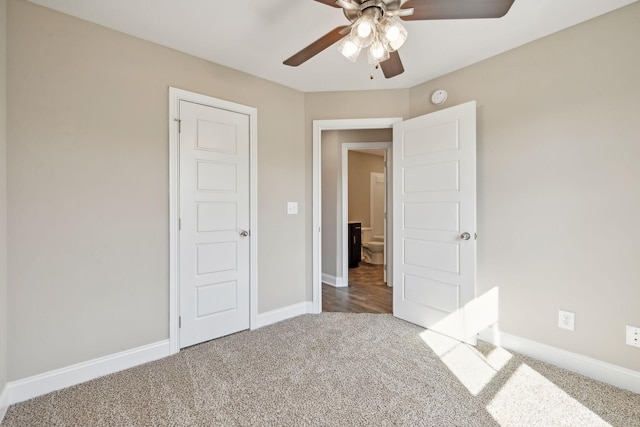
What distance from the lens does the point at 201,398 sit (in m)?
1.79

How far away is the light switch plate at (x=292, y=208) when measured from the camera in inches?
123

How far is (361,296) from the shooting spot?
12.8 ft

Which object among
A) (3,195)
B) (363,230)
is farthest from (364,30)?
(363,230)

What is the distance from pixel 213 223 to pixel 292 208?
87 cm

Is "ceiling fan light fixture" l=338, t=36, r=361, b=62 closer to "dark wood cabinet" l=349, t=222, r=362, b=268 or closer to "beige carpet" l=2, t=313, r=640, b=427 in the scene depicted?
"beige carpet" l=2, t=313, r=640, b=427

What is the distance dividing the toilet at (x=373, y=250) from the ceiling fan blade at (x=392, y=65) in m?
4.33

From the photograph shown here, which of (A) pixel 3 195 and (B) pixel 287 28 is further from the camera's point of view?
(B) pixel 287 28

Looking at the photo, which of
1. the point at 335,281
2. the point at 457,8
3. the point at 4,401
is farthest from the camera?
the point at 335,281

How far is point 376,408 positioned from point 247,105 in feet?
8.58

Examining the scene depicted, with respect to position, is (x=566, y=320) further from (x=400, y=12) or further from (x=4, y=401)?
(x=4, y=401)

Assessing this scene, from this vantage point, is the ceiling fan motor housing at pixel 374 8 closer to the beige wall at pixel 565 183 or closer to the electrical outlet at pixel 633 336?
the beige wall at pixel 565 183

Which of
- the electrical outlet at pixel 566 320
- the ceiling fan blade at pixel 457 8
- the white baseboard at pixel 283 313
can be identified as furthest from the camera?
the white baseboard at pixel 283 313

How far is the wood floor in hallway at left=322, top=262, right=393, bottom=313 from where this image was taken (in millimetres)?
3424

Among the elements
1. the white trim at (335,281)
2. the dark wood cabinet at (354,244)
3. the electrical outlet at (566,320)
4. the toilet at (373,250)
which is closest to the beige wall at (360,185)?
the toilet at (373,250)
